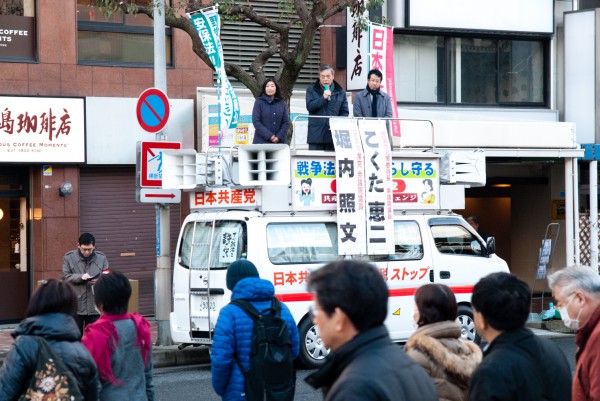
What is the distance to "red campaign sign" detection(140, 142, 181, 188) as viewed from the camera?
1428 centimetres

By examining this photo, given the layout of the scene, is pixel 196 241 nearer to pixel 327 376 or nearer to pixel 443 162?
pixel 443 162

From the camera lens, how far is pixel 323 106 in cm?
1450

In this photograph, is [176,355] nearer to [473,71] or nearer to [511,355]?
[511,355]

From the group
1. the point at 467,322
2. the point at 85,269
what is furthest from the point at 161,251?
the point at 467,322

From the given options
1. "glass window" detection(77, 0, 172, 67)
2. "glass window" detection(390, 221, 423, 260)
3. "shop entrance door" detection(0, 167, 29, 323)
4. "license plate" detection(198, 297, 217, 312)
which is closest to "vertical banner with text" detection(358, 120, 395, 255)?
"glass window" detection(390, 221, 423, 260)

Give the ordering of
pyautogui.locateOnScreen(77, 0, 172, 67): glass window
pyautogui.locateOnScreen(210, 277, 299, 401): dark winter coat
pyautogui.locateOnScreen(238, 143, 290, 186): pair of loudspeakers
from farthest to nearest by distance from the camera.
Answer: pyautogui.locateOnScreen(77, 0, 172, 67): glass window → pyautogui.locateOnScreen(238, 143, 290, 186): pair of loudspeakers → pyautogui.locateOnScreen(210, 277, 299, 401): dark winter coat

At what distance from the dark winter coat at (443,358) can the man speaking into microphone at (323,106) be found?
869 centimetres

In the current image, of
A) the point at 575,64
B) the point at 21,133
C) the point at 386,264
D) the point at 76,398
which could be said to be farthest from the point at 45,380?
the point at 575,64

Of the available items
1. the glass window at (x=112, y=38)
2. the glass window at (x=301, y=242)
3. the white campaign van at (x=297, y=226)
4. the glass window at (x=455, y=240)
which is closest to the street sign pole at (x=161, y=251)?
the white campaign van at (x=297, y=226)

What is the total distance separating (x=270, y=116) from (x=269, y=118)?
0.03 m

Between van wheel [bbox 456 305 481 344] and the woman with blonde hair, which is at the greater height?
the woman with blonde hair

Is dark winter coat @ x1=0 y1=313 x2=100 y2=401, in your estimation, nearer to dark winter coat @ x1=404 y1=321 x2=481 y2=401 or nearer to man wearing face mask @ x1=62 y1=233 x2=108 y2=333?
dark winter coat @ x1=404 y1=321 x2=481 y2=401

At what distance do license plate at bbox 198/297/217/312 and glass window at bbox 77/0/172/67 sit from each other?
265 inches

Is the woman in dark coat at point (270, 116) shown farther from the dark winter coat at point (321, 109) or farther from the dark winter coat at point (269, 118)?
the dark winter coat at point (321, 109)
